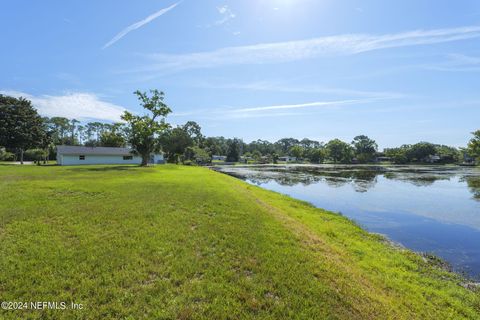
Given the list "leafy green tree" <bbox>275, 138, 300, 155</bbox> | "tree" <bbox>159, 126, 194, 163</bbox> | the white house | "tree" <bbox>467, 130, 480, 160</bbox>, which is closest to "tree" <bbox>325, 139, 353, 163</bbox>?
"tree" <bbox>467, 130, 480, 160</bbox>

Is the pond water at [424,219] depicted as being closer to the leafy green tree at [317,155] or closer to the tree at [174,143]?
the tree at [174,143]

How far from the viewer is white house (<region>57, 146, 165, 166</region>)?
42.7 meters

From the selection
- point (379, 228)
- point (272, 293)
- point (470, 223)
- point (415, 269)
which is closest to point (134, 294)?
point (272, 293)

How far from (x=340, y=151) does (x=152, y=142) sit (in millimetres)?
83178

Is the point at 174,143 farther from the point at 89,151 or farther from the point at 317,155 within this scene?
the point at 317,155

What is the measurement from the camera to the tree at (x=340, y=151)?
104m

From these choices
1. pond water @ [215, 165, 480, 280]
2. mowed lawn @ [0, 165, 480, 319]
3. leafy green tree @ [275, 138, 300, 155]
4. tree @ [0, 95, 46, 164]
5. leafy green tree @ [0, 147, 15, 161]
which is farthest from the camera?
leafy green tree @ [275, 138, 300, 155]

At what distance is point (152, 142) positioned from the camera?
40.2 m

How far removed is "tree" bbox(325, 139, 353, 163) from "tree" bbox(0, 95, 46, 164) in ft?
307

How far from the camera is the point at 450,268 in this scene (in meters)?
7.69

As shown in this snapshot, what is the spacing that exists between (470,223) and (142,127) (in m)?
38.3

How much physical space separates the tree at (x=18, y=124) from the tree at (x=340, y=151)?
9358cm

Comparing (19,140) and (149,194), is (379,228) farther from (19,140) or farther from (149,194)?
(19,140)

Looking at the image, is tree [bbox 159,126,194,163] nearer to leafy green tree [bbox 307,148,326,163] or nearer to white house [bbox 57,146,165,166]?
white house [bbox 57,146,165,166]
